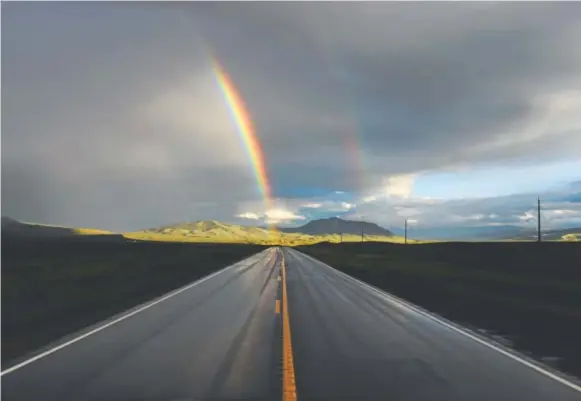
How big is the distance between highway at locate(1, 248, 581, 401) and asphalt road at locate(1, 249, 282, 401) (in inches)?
0.7

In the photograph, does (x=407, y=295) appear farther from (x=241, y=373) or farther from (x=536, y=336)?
(x=241, y=373)

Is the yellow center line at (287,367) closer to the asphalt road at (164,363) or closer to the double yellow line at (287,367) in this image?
the double yellow line at (287,367)

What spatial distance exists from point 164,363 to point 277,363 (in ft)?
6.31

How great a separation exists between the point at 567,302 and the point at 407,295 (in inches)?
239

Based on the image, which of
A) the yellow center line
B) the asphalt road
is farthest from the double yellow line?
the asphalt road

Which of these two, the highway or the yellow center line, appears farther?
the highway

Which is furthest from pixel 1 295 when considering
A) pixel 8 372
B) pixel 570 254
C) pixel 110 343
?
pixel 570 254

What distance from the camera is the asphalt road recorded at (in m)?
8.00

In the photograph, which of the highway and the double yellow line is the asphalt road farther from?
the double yellow line

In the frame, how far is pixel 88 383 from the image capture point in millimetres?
8461

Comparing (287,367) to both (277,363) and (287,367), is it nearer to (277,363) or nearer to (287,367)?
(287,367)

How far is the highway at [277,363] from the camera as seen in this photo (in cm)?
805

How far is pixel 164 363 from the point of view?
997cm

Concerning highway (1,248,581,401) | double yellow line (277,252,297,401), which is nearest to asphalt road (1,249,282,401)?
highway (1,248,581,401)
